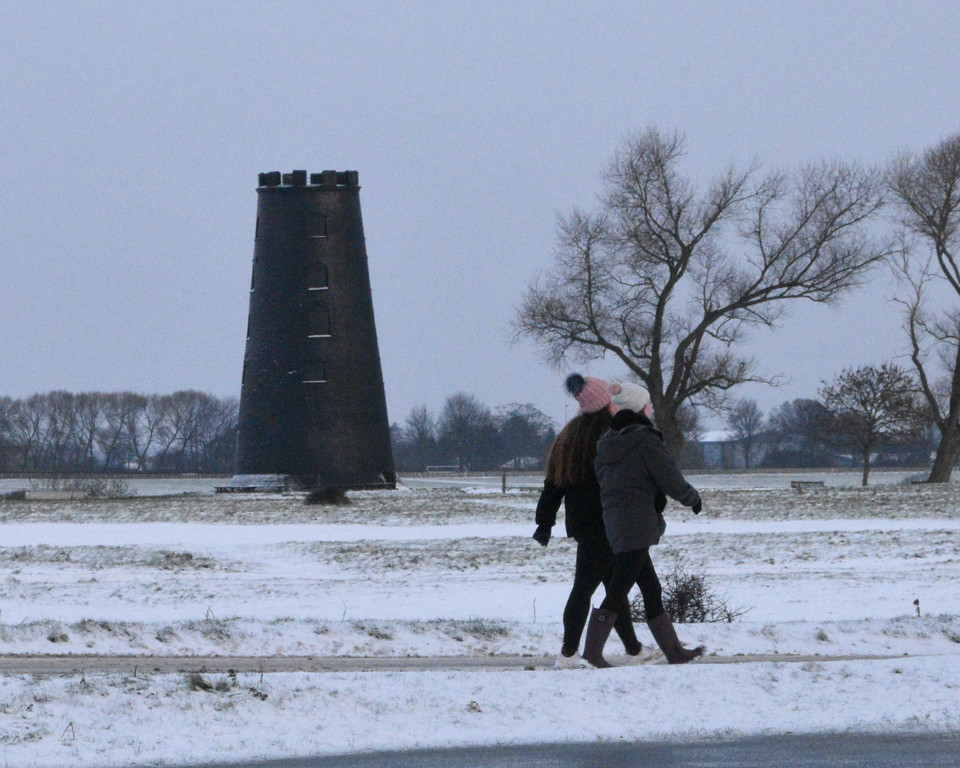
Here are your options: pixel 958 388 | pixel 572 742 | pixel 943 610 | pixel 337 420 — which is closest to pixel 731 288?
pixel 958 388

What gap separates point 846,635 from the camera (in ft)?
33.9

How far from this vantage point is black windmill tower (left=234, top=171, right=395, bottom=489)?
1810 inches

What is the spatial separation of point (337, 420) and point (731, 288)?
1192 centimetres

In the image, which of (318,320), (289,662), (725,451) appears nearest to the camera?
(289,662)

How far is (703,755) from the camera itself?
21.9ft

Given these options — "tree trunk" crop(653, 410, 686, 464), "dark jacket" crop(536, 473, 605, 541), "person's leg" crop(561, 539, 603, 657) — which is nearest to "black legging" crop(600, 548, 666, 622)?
"person's leg" crop(561, 539, 603, 657)

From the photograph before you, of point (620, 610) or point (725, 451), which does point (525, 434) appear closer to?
point (725, 451)

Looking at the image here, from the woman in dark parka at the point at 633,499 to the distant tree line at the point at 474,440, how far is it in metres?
129

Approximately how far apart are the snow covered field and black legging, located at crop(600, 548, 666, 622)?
495 millimetres

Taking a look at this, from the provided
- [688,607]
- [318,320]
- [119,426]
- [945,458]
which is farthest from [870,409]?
[119,426]

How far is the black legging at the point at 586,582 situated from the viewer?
891 cm

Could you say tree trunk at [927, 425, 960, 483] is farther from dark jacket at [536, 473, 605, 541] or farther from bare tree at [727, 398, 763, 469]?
bare tree at [727, 398, 763, 469]

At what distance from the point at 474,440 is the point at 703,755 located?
138 metres

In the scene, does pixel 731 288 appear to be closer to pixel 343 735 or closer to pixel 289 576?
pixel 289 576
